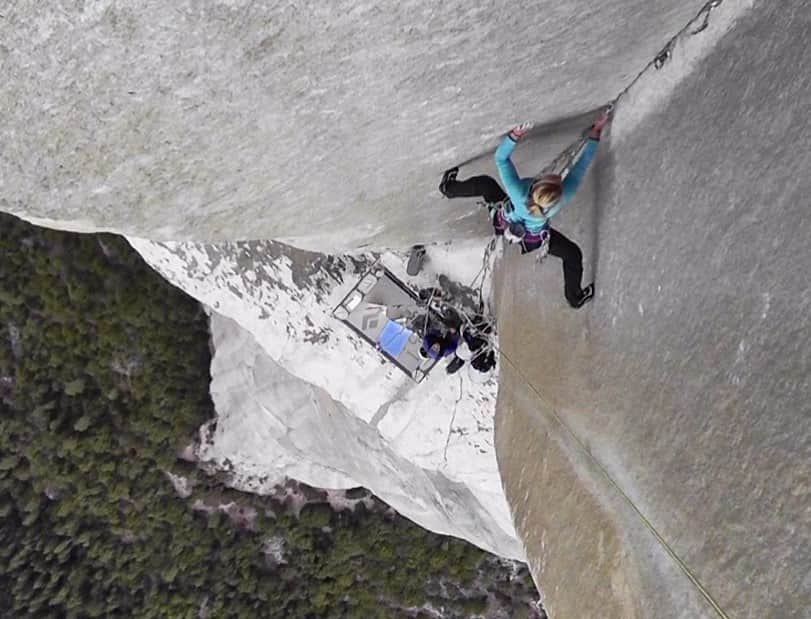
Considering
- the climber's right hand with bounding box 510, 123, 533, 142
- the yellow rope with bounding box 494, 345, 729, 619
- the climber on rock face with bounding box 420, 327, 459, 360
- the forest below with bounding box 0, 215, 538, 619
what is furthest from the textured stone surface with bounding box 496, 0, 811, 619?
the forest below with bounding box 0, 215, 538, 619

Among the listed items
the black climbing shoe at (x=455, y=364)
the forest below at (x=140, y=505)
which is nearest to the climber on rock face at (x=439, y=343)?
the black climbing shoe at (x=455, y=364)

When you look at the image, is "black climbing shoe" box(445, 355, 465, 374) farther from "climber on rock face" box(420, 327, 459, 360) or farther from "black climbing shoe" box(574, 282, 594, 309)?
"black climbing shoe" box(574, 282, 594, 309)

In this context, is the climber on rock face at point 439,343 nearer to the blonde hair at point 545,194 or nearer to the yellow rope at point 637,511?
the yellow rope at point 637,511

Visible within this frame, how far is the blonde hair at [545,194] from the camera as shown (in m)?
2.95

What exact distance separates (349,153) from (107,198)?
39.7 inches

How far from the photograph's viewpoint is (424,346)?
492 centimetres

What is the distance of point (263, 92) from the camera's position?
224cm

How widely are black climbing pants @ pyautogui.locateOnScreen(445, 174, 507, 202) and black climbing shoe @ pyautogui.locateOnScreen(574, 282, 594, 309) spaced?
73cm

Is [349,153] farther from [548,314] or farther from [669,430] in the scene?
[669,430]

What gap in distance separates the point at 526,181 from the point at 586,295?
63 cm

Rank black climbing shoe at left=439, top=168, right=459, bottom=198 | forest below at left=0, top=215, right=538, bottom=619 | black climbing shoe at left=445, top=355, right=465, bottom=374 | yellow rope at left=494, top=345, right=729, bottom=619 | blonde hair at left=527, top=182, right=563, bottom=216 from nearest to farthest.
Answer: yellow rope at left=494, top=345, right=729, bottom=619
blonde hair at left=527, top=182, right=563, bottom=216
black climbing shoe at left=439, top=168, right=459, bottom=198
black climbing shoe at left=445, top=355, right=465, bottom=374
forest below at left=0, top=215, right=538, bottom=619

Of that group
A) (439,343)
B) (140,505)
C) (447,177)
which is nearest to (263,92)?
(447,177)

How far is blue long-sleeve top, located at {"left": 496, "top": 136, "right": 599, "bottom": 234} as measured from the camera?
308 centimetres

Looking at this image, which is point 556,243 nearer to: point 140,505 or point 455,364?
point 455,364
